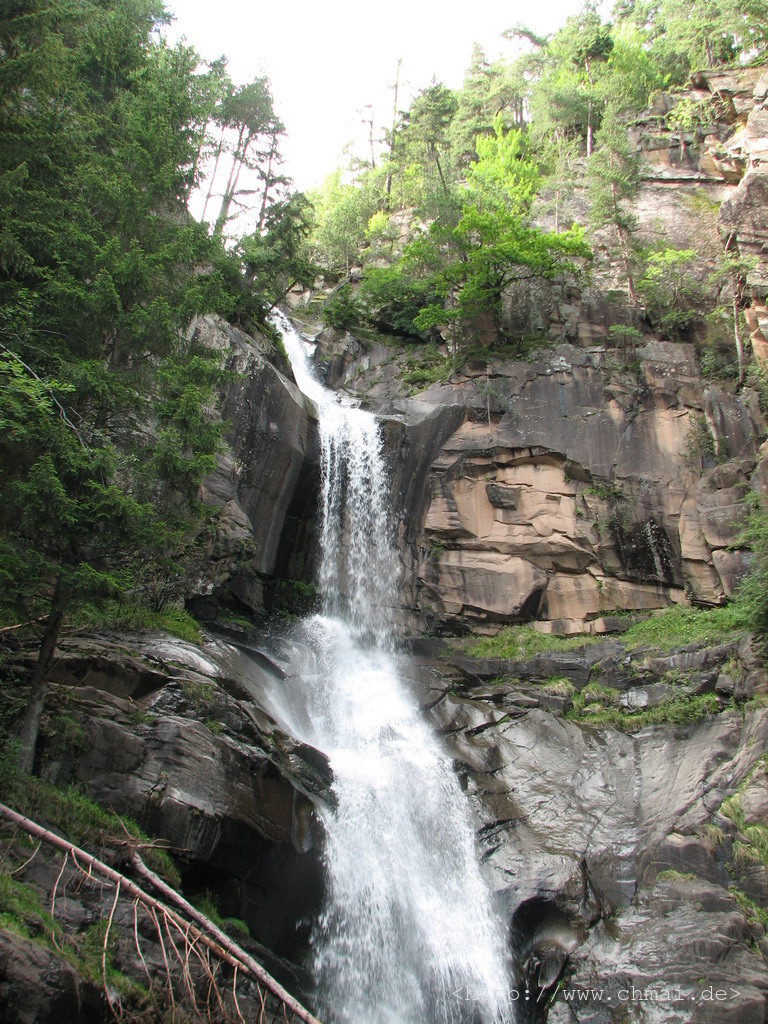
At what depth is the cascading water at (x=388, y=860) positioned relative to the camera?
27.4ft

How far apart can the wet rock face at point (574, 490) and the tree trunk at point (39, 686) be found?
1153 cm

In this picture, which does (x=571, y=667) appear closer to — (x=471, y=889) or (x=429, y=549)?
(x=429, y=549)

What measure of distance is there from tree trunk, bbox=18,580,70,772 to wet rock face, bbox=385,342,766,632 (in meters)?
11.5

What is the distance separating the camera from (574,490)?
18.0m

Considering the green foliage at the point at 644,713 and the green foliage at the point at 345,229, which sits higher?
the green foliage at the point at 345,229

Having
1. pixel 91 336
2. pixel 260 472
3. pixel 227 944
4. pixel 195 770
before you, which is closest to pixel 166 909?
pixel 227 944

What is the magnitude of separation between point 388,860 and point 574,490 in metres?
11.7

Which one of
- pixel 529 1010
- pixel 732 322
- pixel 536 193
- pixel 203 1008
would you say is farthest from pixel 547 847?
pixel 536 193

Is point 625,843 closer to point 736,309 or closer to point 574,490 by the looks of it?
point 574,490

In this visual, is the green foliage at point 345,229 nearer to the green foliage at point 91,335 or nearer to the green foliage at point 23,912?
the green foliage at point 91,335

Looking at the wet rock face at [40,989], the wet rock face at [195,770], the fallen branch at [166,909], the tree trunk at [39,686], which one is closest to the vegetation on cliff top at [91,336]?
the tree trunk at [39,686]

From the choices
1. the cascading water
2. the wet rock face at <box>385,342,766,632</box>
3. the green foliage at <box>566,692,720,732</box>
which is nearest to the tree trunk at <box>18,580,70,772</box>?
the cascading water

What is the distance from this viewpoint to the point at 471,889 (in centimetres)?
984

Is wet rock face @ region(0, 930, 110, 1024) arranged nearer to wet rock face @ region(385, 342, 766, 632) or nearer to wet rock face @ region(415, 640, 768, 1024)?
wet rock face @ region(415, 640, 768, 1024)
